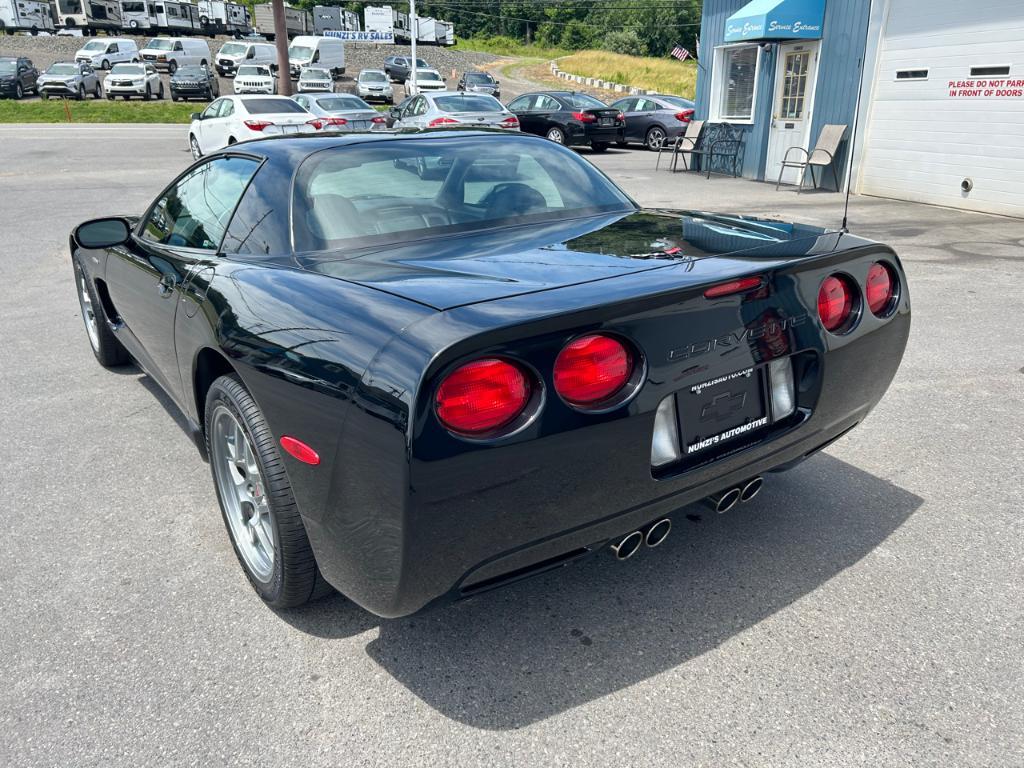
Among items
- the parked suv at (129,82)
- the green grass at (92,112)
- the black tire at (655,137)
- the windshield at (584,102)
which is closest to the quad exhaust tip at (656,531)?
the windshield at (584,102)

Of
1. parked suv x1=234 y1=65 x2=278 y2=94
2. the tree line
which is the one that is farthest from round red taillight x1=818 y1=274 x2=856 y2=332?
the tree line

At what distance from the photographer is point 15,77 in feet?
106

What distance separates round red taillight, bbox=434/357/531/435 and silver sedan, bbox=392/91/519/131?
16839mm

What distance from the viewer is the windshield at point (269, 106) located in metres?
17.4

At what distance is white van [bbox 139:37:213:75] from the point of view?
133 ft

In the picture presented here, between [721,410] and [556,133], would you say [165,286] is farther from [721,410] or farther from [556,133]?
[556,133]

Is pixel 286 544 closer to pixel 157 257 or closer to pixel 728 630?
pixel 728 630

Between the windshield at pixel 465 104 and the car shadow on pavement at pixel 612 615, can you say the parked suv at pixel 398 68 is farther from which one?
the car shadow on pavement at pixel 612 615

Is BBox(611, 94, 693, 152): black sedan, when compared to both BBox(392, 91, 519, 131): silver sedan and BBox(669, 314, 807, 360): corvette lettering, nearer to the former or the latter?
BBox(392, 91, 519, 131): silver sedan

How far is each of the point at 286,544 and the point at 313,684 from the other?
412 millimetres

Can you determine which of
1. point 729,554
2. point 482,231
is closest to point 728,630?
point 729,554

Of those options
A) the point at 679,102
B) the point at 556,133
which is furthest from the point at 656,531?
the point at 679,102

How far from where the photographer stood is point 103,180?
1521cm

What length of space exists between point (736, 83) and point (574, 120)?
5644mm
